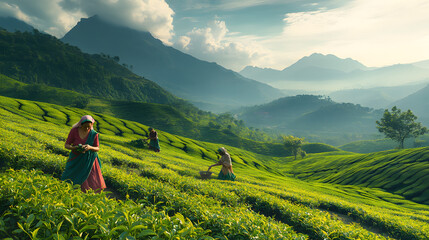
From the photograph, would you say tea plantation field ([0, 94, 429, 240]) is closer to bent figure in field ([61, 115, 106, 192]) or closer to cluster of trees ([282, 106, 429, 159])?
bent figure in field ([61, 115, 106, 192])

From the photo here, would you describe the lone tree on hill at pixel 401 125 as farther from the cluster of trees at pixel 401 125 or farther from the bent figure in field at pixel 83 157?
the bent figure in field at pixel 83 157

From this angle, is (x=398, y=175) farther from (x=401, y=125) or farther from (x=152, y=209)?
(x=401, y=125)

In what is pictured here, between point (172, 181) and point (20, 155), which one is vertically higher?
point (20, 155)

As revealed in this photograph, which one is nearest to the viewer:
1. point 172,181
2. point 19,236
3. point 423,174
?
point 19,236

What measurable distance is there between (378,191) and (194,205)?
5492 cm

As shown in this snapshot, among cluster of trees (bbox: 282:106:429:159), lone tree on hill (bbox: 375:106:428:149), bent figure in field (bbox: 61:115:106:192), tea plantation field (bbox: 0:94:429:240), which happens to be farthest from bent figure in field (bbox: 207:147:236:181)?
cluster of trees (bbox: 282:106:429:159)

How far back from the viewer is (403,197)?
43594 millimetres

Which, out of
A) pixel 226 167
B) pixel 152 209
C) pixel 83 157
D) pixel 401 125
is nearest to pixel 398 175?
pixel 226 167

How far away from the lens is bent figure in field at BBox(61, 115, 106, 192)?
10.1 meters

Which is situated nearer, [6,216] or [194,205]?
[6,216]

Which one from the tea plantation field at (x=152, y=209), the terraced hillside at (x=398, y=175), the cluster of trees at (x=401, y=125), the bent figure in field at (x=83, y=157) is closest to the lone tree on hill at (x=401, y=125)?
the cluster of trees at (x=401, y=125)

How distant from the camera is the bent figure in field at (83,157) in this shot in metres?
10.1

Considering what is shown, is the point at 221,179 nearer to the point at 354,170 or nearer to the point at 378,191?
the point at 378,191

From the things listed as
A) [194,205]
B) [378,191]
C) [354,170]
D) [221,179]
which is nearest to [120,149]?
[221,179]
